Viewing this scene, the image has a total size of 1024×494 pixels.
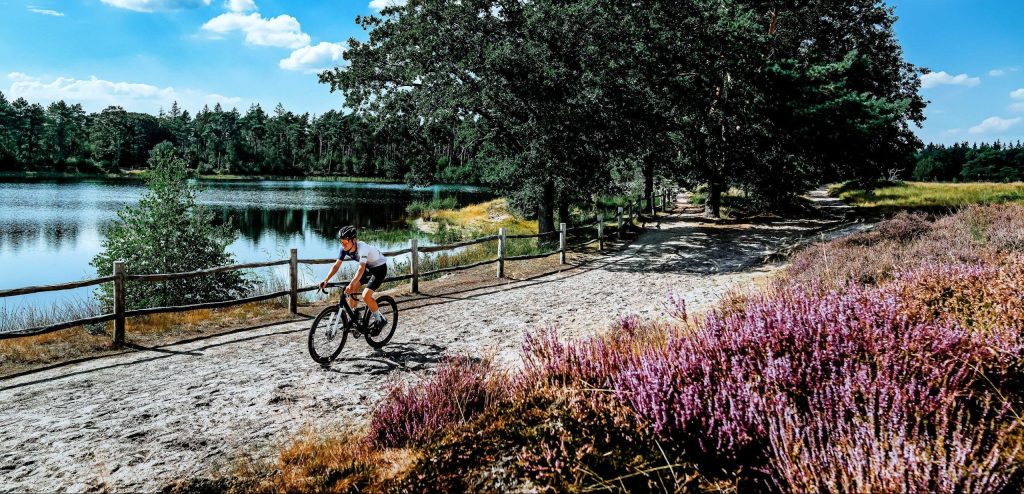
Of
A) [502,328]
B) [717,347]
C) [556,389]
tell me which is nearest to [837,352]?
[717,347]

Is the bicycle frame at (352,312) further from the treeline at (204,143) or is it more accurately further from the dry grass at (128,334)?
the treeline at (204,143)

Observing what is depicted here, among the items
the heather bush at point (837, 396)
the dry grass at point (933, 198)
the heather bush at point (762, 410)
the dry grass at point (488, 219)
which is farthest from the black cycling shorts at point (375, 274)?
the dry grass at point (933, 198)

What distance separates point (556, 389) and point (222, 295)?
13884 mm

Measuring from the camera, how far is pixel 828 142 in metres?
24.5

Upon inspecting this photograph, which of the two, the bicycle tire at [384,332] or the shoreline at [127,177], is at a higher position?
the shoreline at [127,177]

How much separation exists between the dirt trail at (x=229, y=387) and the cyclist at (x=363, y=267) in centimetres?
90

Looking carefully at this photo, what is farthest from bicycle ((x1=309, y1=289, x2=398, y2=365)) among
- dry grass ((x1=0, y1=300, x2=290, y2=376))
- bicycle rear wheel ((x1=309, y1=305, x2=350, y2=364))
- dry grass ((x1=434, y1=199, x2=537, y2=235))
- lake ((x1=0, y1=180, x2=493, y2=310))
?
dry grass ((x1=434, y1=199, x2=537, y2=235))

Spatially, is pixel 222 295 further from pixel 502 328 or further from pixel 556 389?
pixel 556 389

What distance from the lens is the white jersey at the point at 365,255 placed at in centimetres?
839

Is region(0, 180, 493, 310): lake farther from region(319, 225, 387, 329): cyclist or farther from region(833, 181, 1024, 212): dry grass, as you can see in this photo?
region(833, 181, 1024, 212): dry grass

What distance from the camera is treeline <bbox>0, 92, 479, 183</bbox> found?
339 ft

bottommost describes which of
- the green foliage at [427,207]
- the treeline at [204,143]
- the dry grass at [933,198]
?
the green foliage at [427,207]

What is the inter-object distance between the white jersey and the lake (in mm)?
8109

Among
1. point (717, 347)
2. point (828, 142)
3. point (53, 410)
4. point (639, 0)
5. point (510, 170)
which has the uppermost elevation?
point (639, 0)
